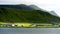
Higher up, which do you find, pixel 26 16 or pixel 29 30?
pixel 26 16

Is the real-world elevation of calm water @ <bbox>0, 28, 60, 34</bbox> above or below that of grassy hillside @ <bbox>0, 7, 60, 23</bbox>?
below

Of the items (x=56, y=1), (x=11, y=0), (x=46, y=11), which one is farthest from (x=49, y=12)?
(x=11, y=0)

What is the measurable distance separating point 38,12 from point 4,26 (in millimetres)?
445

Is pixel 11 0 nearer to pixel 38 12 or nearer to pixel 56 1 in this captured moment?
pixel 38 12

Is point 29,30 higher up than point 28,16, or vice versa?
point 28,16

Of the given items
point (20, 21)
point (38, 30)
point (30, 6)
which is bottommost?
point (38, 30)

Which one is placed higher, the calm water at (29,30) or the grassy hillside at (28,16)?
the grassy hillside at (28,16)

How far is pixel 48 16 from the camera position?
1.90 metres

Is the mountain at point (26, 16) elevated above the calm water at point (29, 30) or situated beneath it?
elevated above

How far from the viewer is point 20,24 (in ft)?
6.22

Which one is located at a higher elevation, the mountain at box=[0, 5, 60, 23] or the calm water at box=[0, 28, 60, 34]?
the mountain at box=[0, 5, 60, 23]

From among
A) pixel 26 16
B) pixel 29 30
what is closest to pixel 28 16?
pixel 26 16

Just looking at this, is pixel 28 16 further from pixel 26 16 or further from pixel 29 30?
pixel 29 30

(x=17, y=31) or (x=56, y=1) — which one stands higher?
(x=56, y=1)
